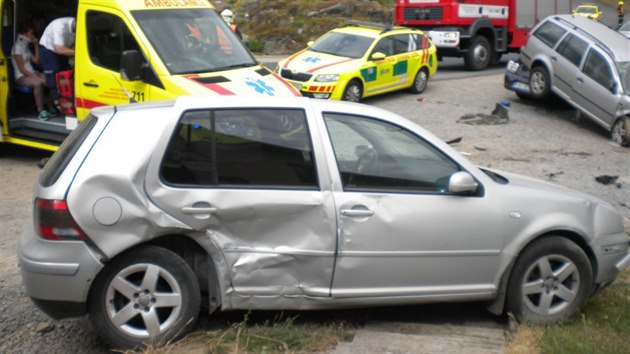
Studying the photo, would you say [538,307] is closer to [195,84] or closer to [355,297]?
[355,297]

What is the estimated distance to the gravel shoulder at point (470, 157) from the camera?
18.5 feet

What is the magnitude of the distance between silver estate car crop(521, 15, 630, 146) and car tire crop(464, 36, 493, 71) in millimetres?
5463

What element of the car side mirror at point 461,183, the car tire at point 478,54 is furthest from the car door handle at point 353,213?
the car tire at point 478,54

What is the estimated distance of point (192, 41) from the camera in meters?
10.3

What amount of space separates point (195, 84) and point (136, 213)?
4.73 metres

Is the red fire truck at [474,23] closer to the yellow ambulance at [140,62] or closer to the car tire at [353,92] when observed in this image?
the car tire at [353,92]

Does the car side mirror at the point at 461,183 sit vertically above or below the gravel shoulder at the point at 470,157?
above

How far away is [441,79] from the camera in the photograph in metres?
21.1

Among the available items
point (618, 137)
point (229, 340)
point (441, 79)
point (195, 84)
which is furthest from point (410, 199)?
point (441, 79)

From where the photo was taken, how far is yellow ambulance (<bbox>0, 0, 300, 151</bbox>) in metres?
9.67

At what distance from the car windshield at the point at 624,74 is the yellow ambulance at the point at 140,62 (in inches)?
265

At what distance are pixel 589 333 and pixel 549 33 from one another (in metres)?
12.2

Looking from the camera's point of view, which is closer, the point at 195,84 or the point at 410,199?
the point at 410,199

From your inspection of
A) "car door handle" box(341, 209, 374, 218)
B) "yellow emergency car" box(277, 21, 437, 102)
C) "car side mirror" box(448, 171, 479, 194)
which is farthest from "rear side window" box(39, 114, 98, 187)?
"yellow emergency car" box(277, 21, 437, 102)
